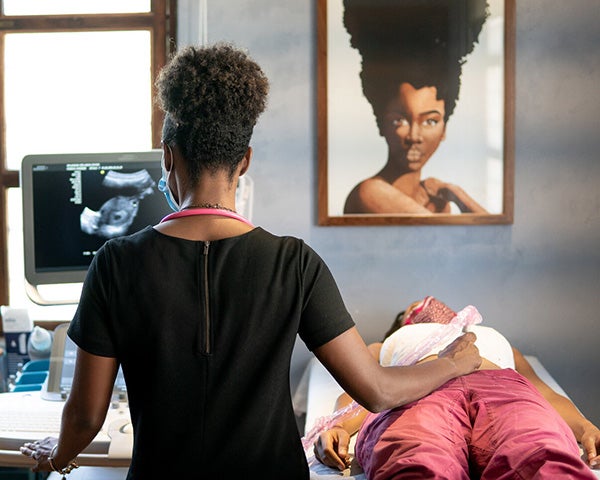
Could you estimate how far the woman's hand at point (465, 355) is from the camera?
1.50 m

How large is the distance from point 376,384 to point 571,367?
199 cm

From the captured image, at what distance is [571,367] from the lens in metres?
2.97

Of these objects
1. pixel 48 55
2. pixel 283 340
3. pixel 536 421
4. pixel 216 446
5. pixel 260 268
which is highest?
pixel 48 55

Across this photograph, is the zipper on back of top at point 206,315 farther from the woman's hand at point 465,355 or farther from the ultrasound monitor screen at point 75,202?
the ultrasound monitor screen at point 75,202

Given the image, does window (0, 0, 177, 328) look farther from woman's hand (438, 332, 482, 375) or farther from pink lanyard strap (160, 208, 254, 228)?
pink lanyard strap (160, 208, 254, 228)

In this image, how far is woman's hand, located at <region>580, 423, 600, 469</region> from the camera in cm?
183

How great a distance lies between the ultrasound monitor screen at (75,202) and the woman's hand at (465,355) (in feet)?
3.24

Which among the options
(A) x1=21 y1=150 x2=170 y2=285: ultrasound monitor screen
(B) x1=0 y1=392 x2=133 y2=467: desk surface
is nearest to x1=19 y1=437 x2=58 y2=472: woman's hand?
(B) x1=0 y1=392 x2=133 y2=467: desk surface

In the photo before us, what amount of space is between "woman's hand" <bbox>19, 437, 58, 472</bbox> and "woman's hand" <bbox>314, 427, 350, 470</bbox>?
2.27 feet

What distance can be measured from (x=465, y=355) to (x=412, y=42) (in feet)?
5.33

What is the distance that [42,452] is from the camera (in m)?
1.37

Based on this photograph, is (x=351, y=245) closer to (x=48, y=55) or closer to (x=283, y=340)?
(x=48, y=55)

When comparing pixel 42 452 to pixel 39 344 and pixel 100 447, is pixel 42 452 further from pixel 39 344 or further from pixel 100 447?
pixel 39 344

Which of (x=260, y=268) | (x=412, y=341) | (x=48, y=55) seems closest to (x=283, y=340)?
(x=260, y=268)
